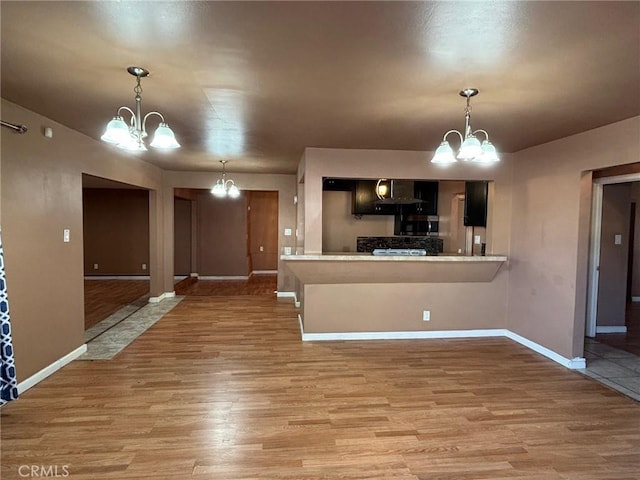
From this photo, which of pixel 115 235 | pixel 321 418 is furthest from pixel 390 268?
pixel 115 235

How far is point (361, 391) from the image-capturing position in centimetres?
296

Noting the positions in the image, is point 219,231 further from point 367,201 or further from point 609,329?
point 609,329

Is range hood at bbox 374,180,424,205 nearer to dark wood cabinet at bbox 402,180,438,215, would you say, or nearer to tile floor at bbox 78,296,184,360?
dark wood cabinet at bbox 402,180,438,215

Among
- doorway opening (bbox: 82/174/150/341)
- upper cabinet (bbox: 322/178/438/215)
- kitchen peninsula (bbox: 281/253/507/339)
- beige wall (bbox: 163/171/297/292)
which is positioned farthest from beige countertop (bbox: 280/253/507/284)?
doorway opening (bbox: 82/174/150/341)

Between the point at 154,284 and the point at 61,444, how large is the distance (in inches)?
163

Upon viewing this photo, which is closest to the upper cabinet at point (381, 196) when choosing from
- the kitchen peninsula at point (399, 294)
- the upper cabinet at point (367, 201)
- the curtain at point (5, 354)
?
the upper cabinet at point (367, 201)

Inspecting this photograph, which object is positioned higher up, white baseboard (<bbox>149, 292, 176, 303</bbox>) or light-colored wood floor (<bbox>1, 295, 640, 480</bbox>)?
white baseboard (<bbox>149, 292, 176, 303</bbox>)

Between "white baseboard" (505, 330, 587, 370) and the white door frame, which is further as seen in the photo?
the white door frame

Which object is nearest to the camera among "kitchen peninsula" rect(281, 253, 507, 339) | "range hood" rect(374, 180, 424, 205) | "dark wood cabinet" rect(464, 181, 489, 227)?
"kitchen peninsula" rect(281, 253, 507, 339)

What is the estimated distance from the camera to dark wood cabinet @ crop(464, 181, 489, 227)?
4657 mm

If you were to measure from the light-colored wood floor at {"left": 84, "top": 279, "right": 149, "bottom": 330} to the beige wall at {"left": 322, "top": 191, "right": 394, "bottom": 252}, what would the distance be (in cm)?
365

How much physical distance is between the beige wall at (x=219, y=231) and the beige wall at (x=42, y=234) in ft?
15.5

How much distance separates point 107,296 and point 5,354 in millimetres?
4672

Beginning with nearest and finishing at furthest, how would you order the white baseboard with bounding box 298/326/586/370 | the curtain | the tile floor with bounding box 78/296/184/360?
the curtain
the tile floor with bounding box 78/296/184/360
the white baseboard with bounding box 298/326/586/370
